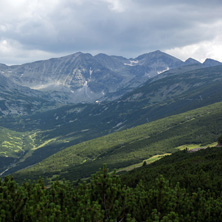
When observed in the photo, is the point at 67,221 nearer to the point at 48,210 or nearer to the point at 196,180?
the point at 48,210

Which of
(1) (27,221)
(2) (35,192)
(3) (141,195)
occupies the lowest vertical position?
(3) (141,195)

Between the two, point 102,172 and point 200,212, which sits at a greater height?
point 102,172

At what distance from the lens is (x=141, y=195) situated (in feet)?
91.0

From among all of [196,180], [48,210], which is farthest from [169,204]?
[196,180]

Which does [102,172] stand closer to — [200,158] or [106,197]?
[106,197]

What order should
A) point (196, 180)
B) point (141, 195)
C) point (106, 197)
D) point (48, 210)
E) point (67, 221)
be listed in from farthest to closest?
point (196, 180) → point (141, 195) → point (106, 197) → point (67, 221) → point (48, 210)

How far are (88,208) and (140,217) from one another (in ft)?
24.9

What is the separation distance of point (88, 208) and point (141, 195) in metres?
8.42

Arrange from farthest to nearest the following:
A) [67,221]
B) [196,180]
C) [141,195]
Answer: [196,180] → [141,195] → [67,221]

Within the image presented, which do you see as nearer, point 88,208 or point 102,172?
point 88,208

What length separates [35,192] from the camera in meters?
22.8

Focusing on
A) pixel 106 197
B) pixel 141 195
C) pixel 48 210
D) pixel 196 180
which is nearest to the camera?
pixel 48 210

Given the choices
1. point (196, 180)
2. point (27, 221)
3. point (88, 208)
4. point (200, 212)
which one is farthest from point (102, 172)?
point (196, 180)

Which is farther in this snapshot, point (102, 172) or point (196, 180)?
point (196, 180)
